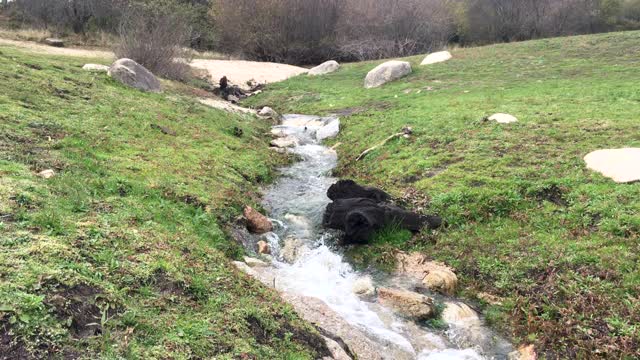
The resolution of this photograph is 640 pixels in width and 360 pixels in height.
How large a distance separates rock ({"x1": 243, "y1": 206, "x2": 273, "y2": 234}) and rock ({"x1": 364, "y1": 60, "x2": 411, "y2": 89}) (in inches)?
689

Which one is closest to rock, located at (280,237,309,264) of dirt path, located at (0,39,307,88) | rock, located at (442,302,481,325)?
rock, located at (442,302,481,325)

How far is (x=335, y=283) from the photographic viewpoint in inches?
360

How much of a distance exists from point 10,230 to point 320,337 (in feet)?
13.2

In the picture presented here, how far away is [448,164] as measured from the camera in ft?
41.8

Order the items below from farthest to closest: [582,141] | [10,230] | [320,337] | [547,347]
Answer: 1. [582,141]
2. [547,347]
3. [320,337]
4. [10,230]

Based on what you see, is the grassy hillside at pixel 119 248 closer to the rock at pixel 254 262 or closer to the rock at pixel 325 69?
the rock at pixel 254 262

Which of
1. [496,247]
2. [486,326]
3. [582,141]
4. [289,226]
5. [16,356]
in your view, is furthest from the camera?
[582,141]

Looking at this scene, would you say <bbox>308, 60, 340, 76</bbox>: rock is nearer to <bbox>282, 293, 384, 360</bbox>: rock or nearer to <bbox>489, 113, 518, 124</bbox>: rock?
<bbox>489, 113, 518, 124</bbox>: rock

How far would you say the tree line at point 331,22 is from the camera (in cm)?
4497

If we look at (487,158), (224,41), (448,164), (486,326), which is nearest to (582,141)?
(487,158)

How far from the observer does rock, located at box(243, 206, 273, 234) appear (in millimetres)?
10680

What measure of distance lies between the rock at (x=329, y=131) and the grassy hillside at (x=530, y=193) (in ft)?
1.41

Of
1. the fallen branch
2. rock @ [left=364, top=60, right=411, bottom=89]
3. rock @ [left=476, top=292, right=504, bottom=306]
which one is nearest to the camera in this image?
rock @ [left=476, top=292, right=504, bottom=306]

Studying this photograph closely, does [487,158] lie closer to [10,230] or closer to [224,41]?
[10,230]
